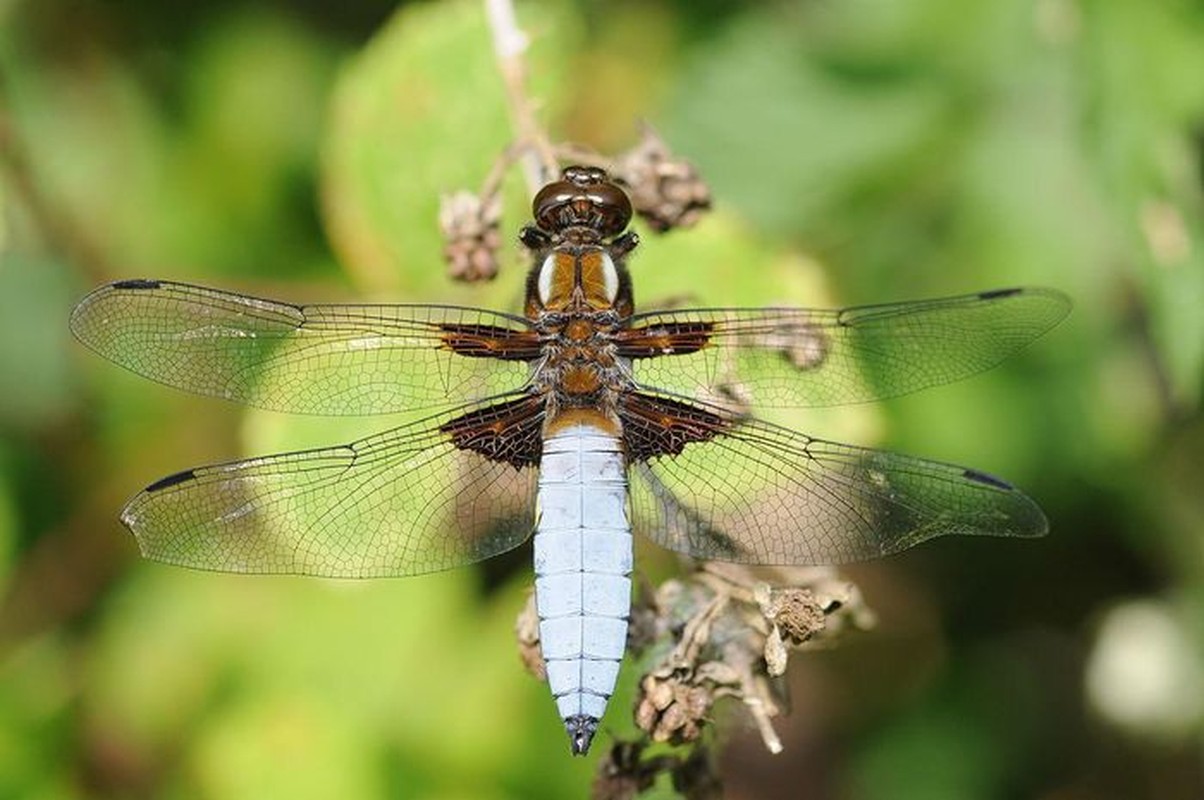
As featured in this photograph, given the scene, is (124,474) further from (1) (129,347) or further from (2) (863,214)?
(2) (863,214)

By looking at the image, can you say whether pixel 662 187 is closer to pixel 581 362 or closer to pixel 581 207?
pixel 581 207

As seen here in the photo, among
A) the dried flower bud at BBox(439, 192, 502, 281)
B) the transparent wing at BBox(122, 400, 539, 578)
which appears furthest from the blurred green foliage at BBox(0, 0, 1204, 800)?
the transparent wing at BBox(122, 400, 539, 578)

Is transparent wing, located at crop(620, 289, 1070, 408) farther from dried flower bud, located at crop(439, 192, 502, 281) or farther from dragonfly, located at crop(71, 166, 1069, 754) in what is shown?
dried flower bud, located at crop(439, 192, 502, 281)

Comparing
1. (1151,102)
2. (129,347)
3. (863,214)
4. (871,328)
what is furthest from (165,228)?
(1151,102)

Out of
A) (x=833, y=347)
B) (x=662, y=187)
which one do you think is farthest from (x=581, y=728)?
(x=662, y=187)

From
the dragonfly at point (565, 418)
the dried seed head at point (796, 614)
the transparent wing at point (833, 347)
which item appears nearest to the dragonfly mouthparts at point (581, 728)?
the dragonfly at point (565, 418)

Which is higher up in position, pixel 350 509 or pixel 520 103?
pixel 520 103

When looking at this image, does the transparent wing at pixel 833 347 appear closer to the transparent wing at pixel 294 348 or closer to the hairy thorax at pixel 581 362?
the hairy thorax at pixel 581 362
